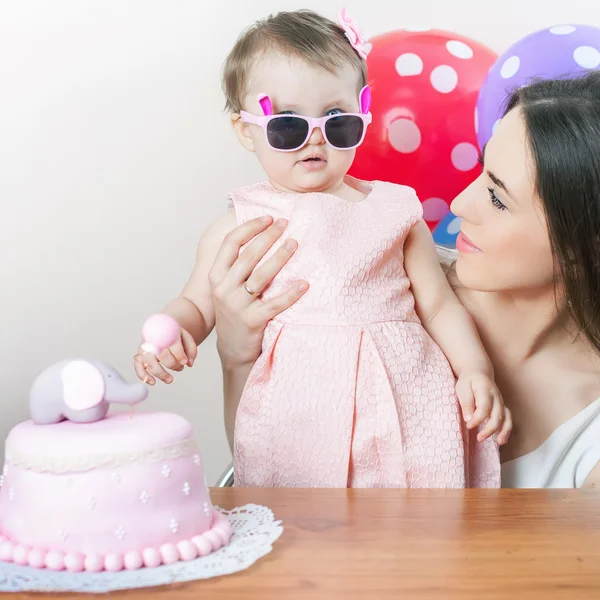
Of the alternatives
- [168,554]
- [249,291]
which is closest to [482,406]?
[249,291]

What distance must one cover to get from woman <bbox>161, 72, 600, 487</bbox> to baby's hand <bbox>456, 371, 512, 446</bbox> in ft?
0.58

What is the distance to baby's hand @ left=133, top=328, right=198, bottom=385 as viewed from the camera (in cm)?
114

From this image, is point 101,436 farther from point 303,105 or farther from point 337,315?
point 303,105

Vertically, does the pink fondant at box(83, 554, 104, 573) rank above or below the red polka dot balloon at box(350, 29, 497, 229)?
below

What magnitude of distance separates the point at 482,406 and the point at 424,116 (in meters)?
0.75

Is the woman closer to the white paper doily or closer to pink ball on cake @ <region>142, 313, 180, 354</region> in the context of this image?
pink ball on cake @ <region>142, 313, 180, 354</region>

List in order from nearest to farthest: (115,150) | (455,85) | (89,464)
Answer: (89,464)
(455,85)
(115,150)

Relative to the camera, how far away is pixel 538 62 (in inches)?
71.4

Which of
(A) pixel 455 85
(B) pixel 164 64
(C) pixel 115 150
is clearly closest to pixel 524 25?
(A) pixel 455 85

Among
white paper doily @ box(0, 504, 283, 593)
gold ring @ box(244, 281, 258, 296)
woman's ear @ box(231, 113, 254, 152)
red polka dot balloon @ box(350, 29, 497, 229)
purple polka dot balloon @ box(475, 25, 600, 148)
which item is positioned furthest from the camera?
red polka dot balloon @ box(350, 29, 497, 229)

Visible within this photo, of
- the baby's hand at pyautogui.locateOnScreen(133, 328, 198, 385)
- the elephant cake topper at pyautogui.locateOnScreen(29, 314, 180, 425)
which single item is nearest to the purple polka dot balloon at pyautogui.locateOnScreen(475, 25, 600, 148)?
the baby's hand at pyautogui.locateOnScreen(133, 328, 198, 385)

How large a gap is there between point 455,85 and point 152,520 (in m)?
1.33

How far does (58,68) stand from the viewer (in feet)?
6.40

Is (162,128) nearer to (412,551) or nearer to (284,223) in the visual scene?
(284,223)
